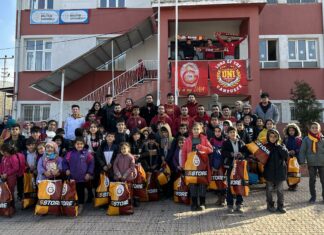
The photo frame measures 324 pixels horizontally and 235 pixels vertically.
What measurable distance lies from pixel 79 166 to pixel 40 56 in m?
11.6

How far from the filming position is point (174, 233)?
566 centimetres

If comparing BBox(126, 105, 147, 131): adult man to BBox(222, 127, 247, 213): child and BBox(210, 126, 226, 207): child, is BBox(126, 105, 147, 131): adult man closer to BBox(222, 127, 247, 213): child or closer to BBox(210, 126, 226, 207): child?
BBox(210, 126, 226, 207): child

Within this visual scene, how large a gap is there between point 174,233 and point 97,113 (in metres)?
4.24

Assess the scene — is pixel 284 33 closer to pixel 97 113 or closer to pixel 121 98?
pixel 121 98

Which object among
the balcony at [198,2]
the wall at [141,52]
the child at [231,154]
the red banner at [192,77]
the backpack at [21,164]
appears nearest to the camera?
the child at [231,154]

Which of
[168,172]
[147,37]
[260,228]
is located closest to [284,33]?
[147,37]

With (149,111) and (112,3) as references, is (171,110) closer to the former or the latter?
(149,111)

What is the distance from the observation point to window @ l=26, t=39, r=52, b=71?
16812mm

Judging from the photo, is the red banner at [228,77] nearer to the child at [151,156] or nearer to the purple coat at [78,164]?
the child at [151,156]

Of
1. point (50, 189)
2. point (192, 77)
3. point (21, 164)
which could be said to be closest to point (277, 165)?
point (50, 189)

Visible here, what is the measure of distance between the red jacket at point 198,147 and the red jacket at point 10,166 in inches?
126

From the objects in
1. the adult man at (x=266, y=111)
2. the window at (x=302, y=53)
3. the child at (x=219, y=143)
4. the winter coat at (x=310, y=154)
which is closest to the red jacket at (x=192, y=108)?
the adult man at (x=266, y=111)

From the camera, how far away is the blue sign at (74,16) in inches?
651

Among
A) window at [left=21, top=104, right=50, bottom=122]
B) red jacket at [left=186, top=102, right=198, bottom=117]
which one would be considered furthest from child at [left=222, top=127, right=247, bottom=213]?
window at [left=21, top=104, right=50, bottom=122]
